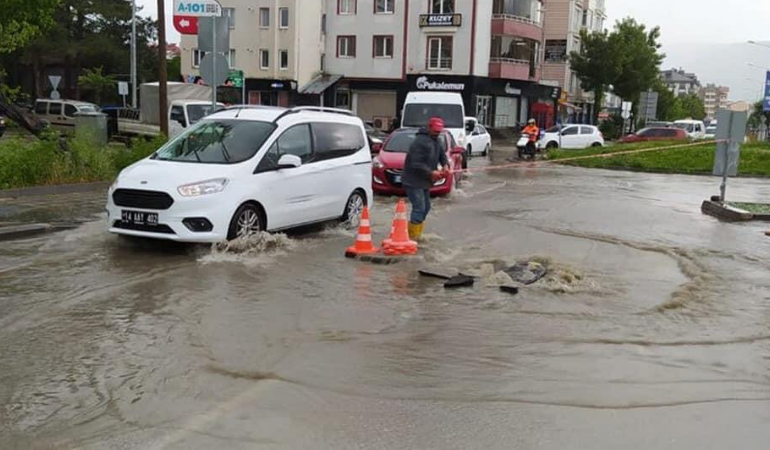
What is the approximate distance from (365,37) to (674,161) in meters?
30.8

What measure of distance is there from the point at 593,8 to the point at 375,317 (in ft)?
255

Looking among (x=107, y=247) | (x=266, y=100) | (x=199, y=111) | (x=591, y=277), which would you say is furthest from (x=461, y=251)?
(x=266, y=100)

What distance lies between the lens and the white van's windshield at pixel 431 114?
2670 centimetres

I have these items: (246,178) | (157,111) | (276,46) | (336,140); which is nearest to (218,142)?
(246,178)

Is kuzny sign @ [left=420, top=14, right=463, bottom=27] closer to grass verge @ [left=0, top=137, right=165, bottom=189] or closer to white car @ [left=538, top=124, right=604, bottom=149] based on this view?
white car @ [left=538, top=124, right=604, bottom=149]

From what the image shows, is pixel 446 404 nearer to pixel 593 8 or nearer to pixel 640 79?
pixel 640 79

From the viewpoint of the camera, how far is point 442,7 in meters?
52.1

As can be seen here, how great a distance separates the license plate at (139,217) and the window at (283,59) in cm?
4670

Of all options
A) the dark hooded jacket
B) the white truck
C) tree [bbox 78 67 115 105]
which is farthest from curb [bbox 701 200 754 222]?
tree [bbox 78 67 115 105]

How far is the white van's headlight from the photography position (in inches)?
368

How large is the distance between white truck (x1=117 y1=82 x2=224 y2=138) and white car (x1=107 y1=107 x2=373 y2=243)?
51.2 ft

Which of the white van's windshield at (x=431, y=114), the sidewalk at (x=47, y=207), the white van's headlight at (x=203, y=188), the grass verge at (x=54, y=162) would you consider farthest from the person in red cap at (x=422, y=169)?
the white van's windshield at (x=431, y=114)

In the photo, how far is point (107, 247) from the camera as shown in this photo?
9.95 m

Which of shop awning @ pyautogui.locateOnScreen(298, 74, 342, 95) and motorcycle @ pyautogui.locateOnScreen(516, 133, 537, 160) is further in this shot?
shop awning @ pyautogui.locateOnScreen(298, 74, 342, 95)
